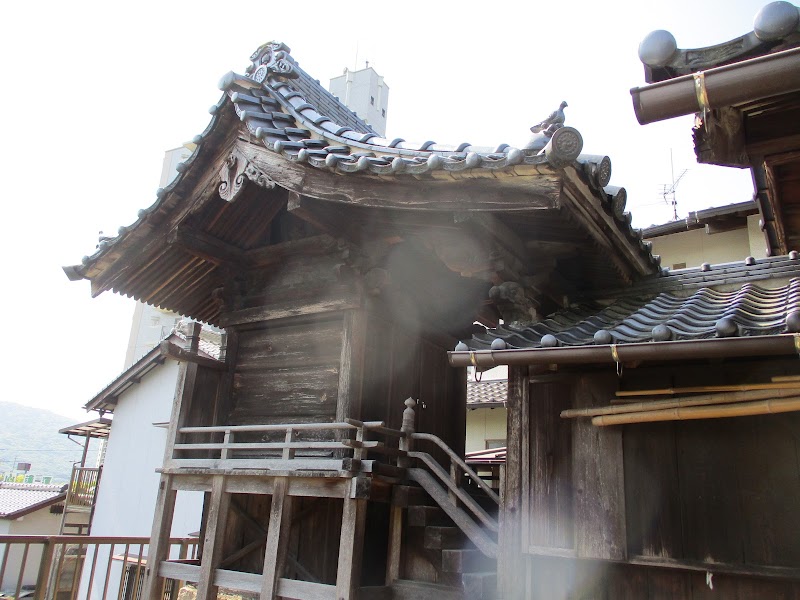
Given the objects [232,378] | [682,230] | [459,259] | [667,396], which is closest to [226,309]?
[232,378]

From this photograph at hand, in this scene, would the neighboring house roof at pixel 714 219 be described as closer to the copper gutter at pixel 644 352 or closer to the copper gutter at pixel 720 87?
the copper gutter at pixel 644 352

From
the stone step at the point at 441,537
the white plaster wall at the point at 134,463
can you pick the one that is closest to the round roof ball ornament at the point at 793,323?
the stone step at the point at 441,537

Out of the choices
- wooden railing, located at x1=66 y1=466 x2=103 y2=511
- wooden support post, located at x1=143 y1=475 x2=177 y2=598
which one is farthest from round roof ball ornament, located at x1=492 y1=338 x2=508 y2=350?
wooden railing, located at x1=66 y1=466 x2=103 y2=511

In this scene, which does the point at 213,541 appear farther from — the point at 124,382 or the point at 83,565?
the point at 124,382

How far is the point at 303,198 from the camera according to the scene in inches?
273

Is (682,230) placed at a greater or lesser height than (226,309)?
greater

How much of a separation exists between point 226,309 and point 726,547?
6.67 meters

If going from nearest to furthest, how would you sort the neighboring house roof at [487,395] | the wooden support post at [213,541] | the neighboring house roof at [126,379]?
the wooden support post at [213,541]
the neighboring house roof at [487,395]
the neighboring house roof at [126,379]

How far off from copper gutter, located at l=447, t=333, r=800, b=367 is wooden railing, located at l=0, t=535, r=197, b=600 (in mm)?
5358

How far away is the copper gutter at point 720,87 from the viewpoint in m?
3.56

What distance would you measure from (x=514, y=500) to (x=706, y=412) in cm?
181

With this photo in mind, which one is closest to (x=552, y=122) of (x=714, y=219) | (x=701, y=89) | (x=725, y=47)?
(x=725, y=47)

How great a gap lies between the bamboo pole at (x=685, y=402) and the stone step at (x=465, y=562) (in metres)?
1.63

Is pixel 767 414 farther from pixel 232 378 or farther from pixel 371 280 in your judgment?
pixel 232 378
